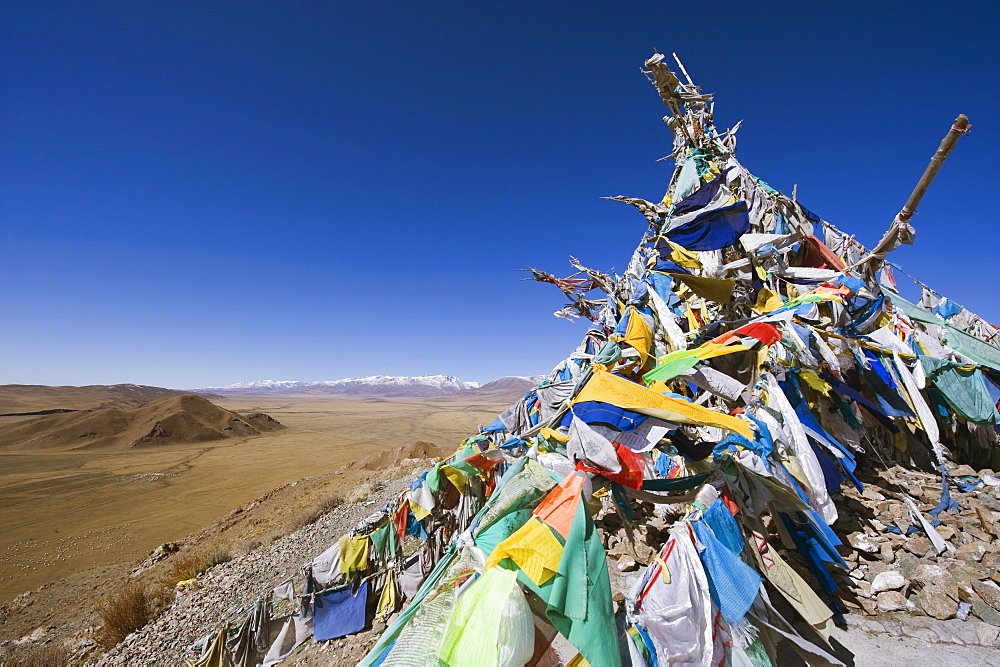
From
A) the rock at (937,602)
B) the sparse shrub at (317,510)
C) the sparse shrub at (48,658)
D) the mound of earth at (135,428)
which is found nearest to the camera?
the rock at (937,602)

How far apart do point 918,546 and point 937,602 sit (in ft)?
3.66

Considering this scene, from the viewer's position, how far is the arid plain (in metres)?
13.0

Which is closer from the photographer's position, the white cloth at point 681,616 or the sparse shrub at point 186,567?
the white cloth at point 681,616

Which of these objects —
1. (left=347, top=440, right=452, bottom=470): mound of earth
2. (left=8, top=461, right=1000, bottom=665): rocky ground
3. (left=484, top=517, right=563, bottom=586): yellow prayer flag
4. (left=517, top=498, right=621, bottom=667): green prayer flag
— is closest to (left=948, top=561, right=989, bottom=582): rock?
(left=8, top=461, right=1000, bottom=665): rocky ground

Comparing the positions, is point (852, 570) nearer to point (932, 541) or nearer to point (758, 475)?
point (932, 541)

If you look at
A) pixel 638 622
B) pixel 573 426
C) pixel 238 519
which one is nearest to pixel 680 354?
pixel 573 426

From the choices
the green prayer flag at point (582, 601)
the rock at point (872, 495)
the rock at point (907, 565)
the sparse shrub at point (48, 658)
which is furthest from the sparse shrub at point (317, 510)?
the rock at point (872, 495)

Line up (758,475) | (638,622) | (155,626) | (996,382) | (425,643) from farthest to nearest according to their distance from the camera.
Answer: (155,626), (996,382), (758,475), (638,622), (425,643)

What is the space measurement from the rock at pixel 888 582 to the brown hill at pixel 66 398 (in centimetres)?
8711

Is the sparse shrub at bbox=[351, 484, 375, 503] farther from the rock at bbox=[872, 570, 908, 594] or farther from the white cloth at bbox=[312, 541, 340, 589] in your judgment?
the rock at bbox=[872, 570, 908, 594]

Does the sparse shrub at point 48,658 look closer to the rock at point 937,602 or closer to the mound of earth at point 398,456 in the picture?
the rock at point 937,602

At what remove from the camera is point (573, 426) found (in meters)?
2.95

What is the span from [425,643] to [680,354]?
143 inches

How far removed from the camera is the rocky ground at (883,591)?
3.82 m
